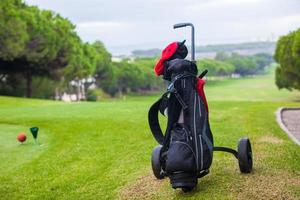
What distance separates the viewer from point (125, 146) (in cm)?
1141

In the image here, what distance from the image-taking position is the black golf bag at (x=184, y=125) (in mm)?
6438

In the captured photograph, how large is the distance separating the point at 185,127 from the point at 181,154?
0.37 meters

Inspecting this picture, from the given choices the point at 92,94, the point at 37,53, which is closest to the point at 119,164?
the point at 37,53

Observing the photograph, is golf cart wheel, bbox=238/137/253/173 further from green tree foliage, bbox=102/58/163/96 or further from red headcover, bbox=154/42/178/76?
green tree foliage, bbox=102/58/163/96

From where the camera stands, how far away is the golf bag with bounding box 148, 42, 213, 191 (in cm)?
643

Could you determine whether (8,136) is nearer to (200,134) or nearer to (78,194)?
(78,194)

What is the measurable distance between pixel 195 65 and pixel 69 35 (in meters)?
52.6

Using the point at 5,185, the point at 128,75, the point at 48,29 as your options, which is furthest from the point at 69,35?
the point at 5,185

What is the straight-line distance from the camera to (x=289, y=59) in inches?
2207

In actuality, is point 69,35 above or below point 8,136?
above

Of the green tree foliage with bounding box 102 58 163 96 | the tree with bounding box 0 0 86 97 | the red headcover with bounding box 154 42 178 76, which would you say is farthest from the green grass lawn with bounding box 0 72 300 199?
the green tree foliage with bounding box 102 58 163 96

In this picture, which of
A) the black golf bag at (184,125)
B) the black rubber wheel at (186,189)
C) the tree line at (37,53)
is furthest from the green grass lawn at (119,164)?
the tree line at (37,53)

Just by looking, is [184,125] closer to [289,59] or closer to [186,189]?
[186,189]

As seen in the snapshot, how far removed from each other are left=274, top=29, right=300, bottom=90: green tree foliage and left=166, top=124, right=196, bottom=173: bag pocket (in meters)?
48.4
